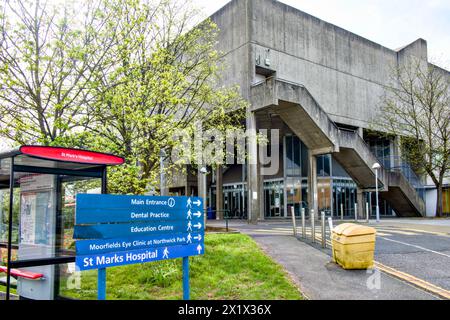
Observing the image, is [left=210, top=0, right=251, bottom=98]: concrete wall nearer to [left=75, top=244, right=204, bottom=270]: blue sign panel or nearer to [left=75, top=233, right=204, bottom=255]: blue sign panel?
[left=75, top=233, right=204, bottom=255]: blue sign panel

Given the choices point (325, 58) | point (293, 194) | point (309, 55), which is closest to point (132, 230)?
point (309, 55)

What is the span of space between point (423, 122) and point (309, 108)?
46.1 feet

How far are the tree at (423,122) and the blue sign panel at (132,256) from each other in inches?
Answer: 1205

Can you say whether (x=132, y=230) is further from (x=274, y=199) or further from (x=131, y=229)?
(x=274, y=199)

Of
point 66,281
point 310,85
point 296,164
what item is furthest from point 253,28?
point 66,281

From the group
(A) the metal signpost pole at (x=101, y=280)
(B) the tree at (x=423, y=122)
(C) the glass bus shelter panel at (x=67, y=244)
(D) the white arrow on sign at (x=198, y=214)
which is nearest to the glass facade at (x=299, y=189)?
(B) the tree at (x=423, y=122)

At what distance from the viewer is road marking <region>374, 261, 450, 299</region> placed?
6.96 m

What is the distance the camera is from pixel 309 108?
25.4 m

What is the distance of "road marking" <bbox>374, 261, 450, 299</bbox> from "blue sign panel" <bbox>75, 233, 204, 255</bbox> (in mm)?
4206

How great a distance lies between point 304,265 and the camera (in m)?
9.35

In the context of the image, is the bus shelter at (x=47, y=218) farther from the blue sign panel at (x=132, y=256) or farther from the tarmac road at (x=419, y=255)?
the tarmac road at (x=419, y=255)

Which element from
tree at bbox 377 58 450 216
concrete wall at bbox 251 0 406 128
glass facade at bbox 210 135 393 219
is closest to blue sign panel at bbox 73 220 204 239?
concrete wall at bbox 251 0 406 128

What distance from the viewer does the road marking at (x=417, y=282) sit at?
696 centimetres
